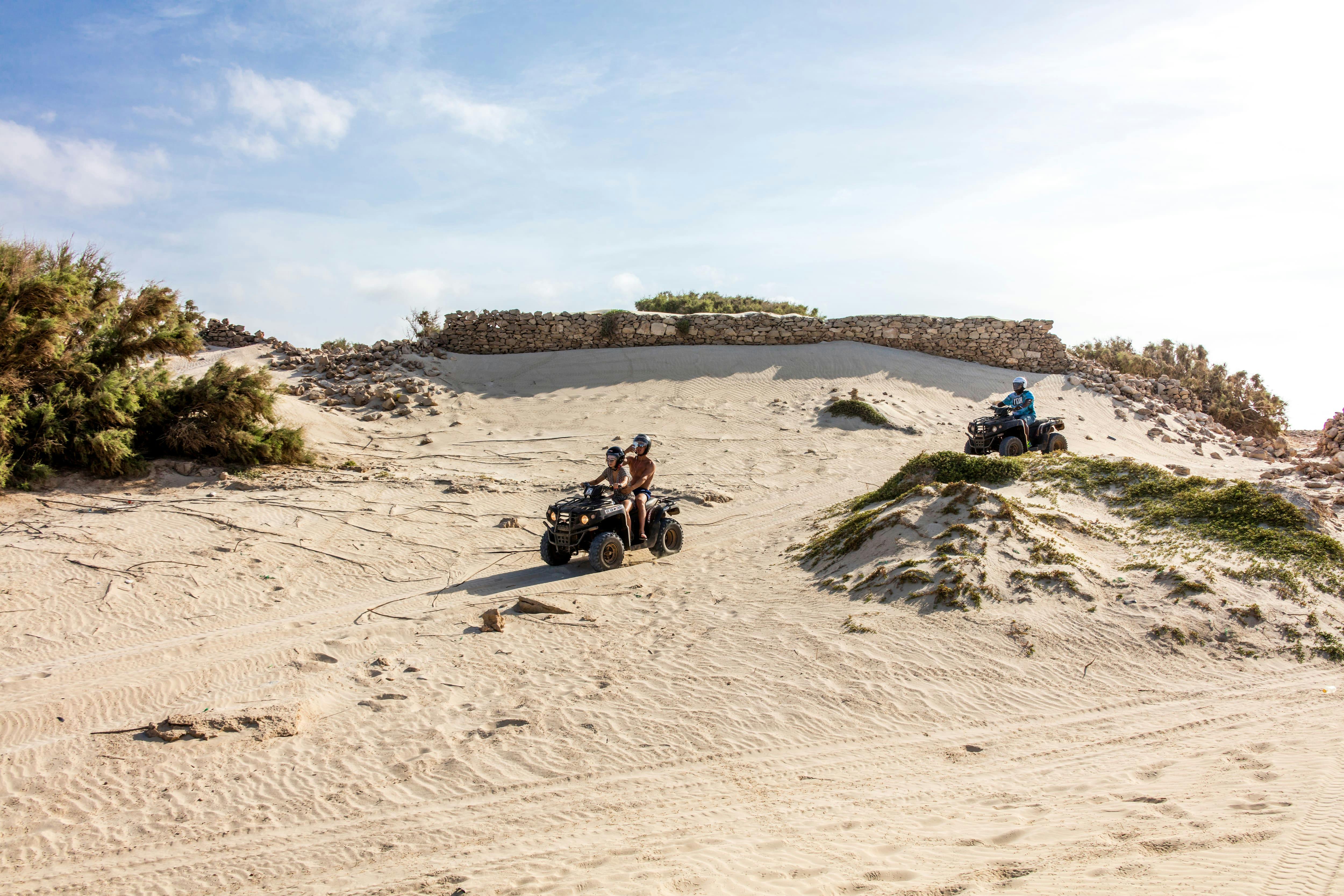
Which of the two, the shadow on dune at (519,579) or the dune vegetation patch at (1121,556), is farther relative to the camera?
the shadow on dune at (519,579)

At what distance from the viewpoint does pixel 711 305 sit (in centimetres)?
2848

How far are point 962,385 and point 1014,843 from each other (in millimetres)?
21095

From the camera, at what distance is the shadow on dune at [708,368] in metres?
21.7

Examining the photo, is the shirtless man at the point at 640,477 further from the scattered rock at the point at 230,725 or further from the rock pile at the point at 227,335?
the rock pile at the point at 227,335

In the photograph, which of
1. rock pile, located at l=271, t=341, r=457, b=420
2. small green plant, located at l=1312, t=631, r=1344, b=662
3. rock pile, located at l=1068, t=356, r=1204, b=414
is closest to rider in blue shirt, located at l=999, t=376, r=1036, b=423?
small green plant, located at l=1312, t=631, r=1344, b=662

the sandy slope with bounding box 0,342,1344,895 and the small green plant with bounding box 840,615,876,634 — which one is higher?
the small green plant with bounding box 840,615,876,634

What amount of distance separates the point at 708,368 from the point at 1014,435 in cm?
953

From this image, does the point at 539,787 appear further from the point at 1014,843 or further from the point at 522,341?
the point at 522,341

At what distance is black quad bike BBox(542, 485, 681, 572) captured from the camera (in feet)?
31.0

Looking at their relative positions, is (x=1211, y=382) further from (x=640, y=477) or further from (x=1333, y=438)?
(x=640, y=477)

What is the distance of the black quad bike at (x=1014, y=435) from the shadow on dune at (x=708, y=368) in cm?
729

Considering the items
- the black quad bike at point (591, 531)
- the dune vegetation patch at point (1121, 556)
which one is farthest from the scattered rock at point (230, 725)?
the dune vegetation patch at point (1121, 556)

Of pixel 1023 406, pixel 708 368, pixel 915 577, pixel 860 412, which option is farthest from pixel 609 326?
pixel 915 577

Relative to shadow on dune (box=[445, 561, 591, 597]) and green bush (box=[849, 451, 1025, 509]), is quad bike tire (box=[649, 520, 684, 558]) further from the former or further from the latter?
green bush (box=[849, 451, 1025, 509])
